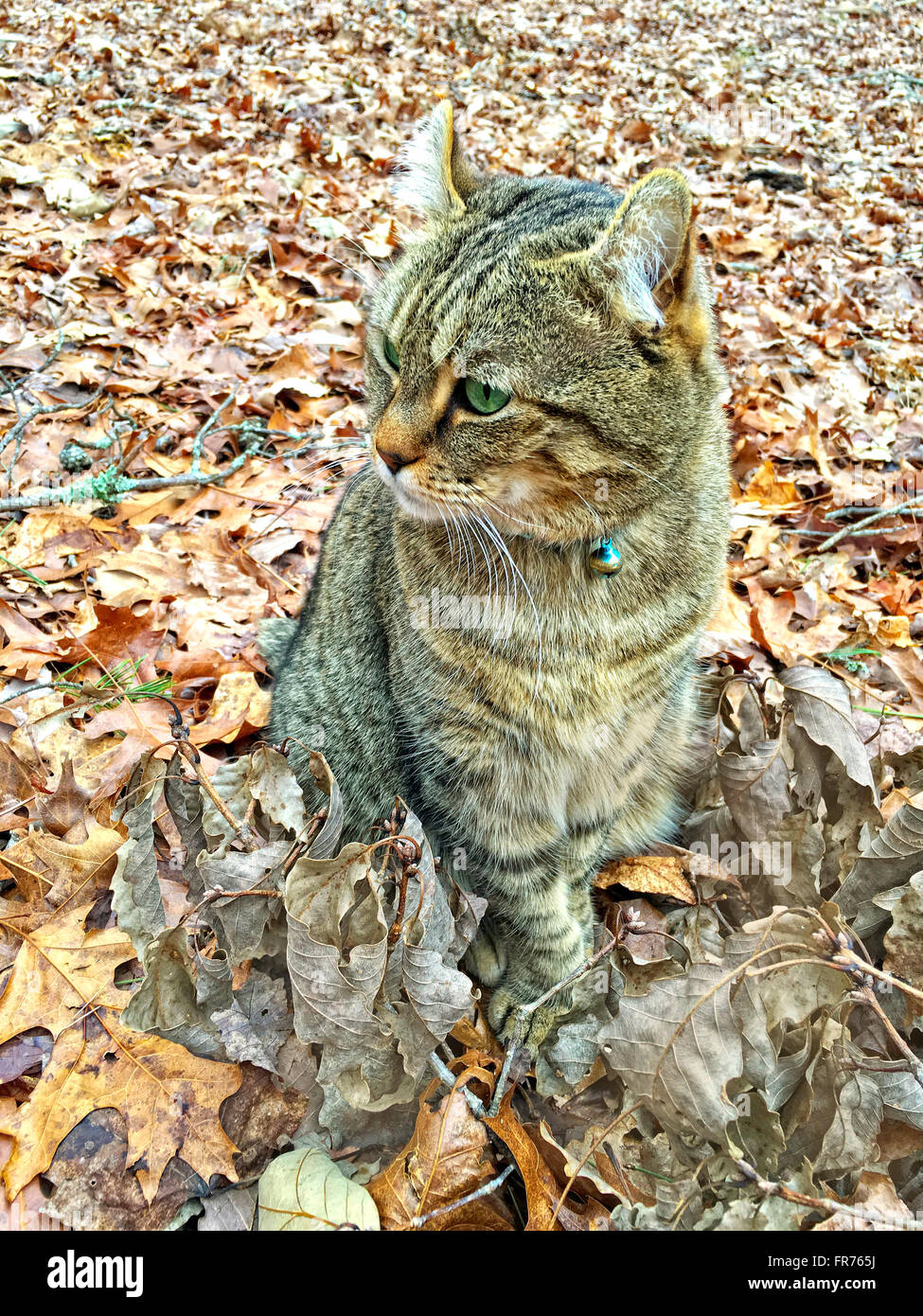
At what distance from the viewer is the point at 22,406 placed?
4.06 meters

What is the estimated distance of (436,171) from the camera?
227 centimetres

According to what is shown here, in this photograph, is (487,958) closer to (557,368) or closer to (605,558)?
(605,558)

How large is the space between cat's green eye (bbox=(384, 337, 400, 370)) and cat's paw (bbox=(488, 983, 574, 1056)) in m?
1.62

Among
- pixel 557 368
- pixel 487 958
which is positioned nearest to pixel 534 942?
pixel 487 958

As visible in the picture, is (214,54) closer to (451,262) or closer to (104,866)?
(451,262)

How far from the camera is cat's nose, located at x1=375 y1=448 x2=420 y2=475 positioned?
202 centimetres

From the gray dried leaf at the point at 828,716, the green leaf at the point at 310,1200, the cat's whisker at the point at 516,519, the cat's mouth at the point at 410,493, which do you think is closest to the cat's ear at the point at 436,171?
the cat's mouth at the point at 410,493

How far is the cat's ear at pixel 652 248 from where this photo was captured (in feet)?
5.64

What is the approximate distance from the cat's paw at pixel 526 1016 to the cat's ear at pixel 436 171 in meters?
2.02

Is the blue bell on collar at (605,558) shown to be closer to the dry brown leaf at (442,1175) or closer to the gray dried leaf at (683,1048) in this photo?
the gray dried leaf at (683,1048)

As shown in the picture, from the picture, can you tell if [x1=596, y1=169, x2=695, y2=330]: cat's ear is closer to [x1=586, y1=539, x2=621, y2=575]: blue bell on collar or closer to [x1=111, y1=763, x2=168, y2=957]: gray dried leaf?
[x1=586, y1=539, x2=621, y2=575]: blue bell on collar
